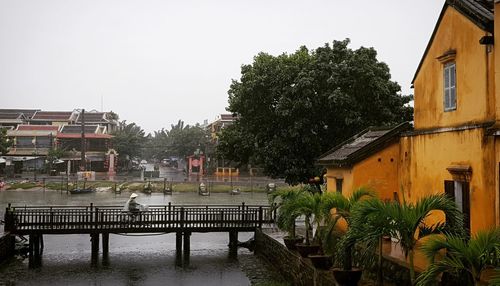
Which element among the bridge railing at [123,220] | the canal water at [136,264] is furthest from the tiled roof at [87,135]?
the bridge railing at [123,220]

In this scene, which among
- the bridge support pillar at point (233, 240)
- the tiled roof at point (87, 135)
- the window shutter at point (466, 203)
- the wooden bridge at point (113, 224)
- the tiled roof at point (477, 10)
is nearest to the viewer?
the tiled roof at point (477, 10)

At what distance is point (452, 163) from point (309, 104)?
12161 millimetres

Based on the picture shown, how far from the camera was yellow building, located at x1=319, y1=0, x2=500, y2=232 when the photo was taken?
10.7 metres

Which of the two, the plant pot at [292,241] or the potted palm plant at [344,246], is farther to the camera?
the plant pot at [292,241]

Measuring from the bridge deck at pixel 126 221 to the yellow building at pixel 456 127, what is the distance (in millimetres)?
8265

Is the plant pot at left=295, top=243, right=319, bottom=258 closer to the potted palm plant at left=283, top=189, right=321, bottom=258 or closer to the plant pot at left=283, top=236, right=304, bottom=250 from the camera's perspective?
the potted palm plant at left=283, top=189, right=321, bottom=258

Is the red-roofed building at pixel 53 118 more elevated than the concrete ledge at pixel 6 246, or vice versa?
the red-roofed building at pixel 53 118

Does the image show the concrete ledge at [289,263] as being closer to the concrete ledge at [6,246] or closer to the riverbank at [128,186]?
the concrete ledge at [6,246]

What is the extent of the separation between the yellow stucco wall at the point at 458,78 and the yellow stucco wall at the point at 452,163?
1.50 ft

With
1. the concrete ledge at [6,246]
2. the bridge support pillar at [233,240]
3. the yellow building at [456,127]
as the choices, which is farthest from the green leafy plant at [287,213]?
the concrete ledge at [6,246]

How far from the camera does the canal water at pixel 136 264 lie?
18172mm

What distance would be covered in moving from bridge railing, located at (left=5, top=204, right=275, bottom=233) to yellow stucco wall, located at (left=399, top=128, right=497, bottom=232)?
7900 mm

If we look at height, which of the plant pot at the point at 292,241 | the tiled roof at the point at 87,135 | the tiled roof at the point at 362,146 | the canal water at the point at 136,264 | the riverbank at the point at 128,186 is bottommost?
the canal water at the point at 136,264

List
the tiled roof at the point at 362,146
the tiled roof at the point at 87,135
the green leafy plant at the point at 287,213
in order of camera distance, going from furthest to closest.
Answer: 1. the tiled roof at the point at 87,135
2. the tiled roof at the point at 362,146
3. the green leafy plant at the point at 287,213
